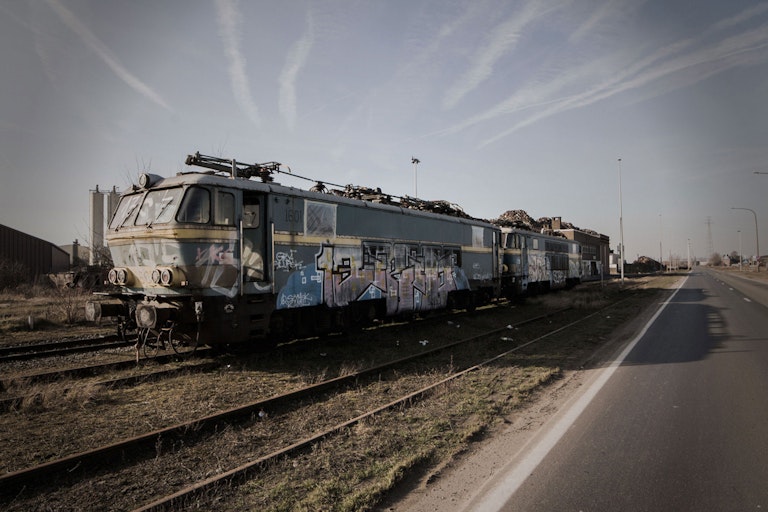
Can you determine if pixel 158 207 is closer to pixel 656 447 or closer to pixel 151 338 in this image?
pixel 151 338

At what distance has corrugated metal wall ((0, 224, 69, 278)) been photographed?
32.9 meters

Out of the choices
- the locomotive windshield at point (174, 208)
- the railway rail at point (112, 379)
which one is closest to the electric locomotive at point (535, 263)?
the locomotive windshield at point (174, 208)

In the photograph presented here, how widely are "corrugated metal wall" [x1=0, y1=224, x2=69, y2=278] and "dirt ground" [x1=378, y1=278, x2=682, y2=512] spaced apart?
121ft

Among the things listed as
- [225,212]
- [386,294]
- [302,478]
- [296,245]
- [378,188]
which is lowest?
[302,478]

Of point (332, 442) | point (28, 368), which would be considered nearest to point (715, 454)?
point (332, 442)

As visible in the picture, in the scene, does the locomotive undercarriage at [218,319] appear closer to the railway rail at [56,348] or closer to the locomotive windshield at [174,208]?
the locomotive windshield at [174,208]

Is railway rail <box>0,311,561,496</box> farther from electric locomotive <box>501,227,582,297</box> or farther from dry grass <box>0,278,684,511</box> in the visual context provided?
electric locomotive <box>501,227,582,297</box>

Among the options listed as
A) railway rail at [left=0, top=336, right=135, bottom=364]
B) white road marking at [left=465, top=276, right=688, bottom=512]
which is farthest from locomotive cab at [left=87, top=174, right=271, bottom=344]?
white road marking at [left=465, top=276, right=688, bottom=512]

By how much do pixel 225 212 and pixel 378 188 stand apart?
18.4 feet

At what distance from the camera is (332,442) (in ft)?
16.6

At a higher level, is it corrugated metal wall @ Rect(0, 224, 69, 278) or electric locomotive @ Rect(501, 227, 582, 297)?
corrugated metal wall @ Rect(0, 224, 69, 278)

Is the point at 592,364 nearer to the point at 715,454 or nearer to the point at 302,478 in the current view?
the point at 715,454

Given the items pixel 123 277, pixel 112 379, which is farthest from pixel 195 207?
pixel 112 379

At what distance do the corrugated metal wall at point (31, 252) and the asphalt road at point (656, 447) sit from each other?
124 ft
